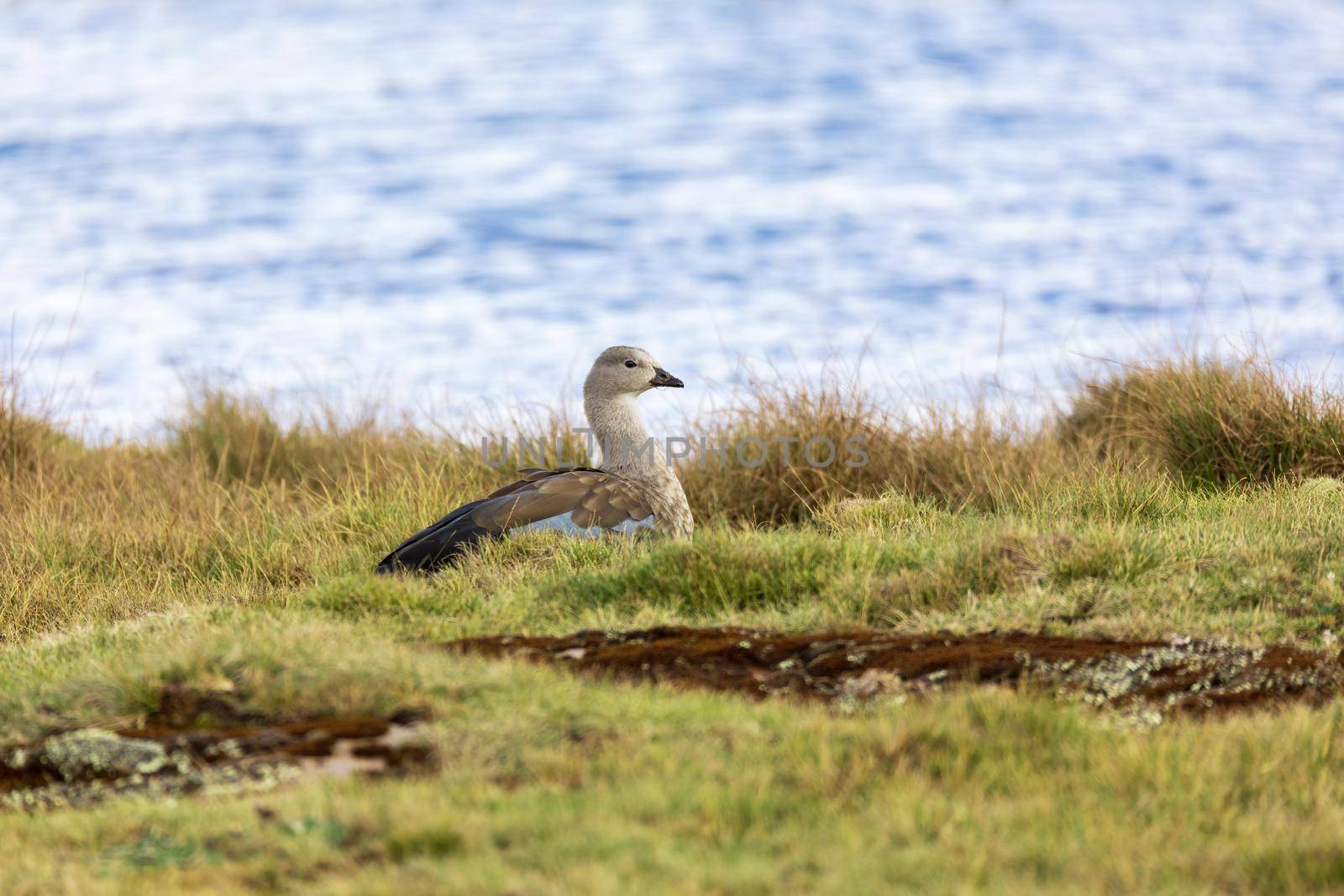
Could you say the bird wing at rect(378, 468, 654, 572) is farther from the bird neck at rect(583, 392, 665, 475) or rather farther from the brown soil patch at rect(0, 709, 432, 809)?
the brown soil patch at rect(0, 709, 432, 809)

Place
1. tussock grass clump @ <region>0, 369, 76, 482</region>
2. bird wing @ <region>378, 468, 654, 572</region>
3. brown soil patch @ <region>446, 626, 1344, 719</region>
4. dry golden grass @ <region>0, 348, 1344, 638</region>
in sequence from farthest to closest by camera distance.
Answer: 1. tussock grass clump @ <region>0, 369, 76, 482</region>
2. dry golden grass @ <region>0, 348, 1344, 638</region>
3. bird wing @ <region>378, 468, 654, 572</region>
4. brown soil patch @ <region>446, 626, 1344, 719</region>

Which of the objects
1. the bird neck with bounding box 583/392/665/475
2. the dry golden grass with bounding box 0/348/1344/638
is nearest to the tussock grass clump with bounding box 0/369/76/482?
the dry golden grass with bounding box 0/348/1344/638

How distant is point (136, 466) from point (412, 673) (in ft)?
30.4

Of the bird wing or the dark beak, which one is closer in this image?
the bird wing

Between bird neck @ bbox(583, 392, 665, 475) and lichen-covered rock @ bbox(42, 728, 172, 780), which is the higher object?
bird neck @ bbox(583, 392, 665, 475)

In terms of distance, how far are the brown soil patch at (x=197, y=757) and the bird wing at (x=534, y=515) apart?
3.17 meters

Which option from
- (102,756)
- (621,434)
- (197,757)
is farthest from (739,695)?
(621,434)

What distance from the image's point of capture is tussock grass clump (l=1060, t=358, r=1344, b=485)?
1032 cm

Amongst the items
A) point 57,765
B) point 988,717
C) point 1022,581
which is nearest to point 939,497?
point 1022,581

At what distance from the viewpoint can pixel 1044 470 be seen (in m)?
10.7

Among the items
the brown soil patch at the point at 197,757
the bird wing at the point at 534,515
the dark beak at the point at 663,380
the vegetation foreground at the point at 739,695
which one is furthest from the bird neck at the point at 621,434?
the brown soil patch at the point at 197,757

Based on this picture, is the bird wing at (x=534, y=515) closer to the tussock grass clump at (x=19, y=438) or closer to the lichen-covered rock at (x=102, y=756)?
the lichen-covered rock at (x=102, y=756)

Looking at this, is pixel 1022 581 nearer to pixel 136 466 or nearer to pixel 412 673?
pixel 412 673

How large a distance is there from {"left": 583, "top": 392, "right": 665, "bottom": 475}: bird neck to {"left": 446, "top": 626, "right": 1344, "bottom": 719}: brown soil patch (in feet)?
11.1
